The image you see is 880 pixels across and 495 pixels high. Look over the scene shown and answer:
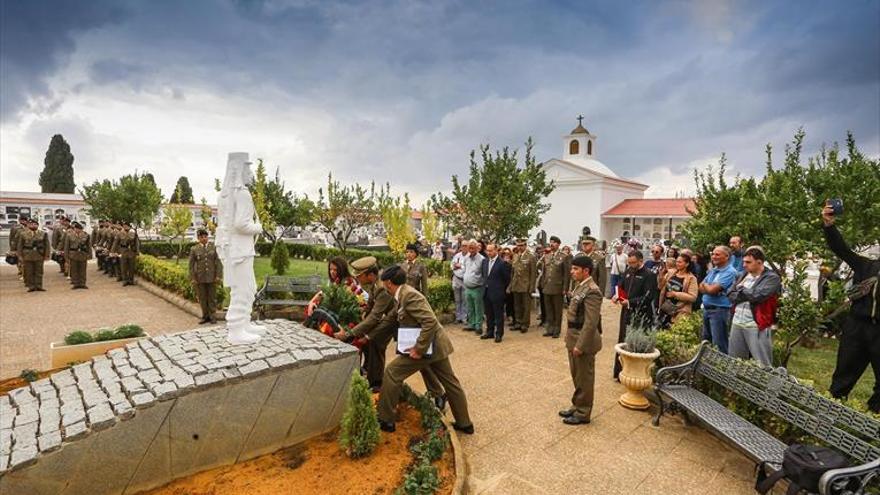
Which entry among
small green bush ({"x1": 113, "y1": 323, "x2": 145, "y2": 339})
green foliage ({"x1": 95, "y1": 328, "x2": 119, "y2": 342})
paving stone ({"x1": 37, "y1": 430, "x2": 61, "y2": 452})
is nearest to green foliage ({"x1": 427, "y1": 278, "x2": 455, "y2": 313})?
small green bush ({"x1": 113, "y1": 323, "x2": 145, "y2": 339})

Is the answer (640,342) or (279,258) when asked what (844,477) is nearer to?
(640,342)

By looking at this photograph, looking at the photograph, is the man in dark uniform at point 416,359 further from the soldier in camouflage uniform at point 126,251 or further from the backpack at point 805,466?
the soldier in camouflage uniform at point 126,251

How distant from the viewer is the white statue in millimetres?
5145

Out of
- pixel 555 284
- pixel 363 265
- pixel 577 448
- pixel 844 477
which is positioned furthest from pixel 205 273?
pixel 844 477

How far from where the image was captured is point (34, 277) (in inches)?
539

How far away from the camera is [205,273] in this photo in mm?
9930

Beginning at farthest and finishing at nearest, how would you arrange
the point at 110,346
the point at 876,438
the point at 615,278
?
1. the point at 615,278
2. the point at 110,346
3. the point at 876,438

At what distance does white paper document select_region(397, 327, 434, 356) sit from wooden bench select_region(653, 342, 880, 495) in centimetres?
292

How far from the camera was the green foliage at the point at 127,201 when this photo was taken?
23.5 m

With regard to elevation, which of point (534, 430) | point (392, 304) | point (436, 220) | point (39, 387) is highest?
point (436, 220)

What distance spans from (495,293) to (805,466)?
19.5ft

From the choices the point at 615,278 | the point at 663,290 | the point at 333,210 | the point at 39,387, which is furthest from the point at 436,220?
the point at 39,387

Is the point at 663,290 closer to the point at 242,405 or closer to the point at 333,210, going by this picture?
the point at 242,405

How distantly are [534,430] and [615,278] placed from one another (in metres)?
8.88
